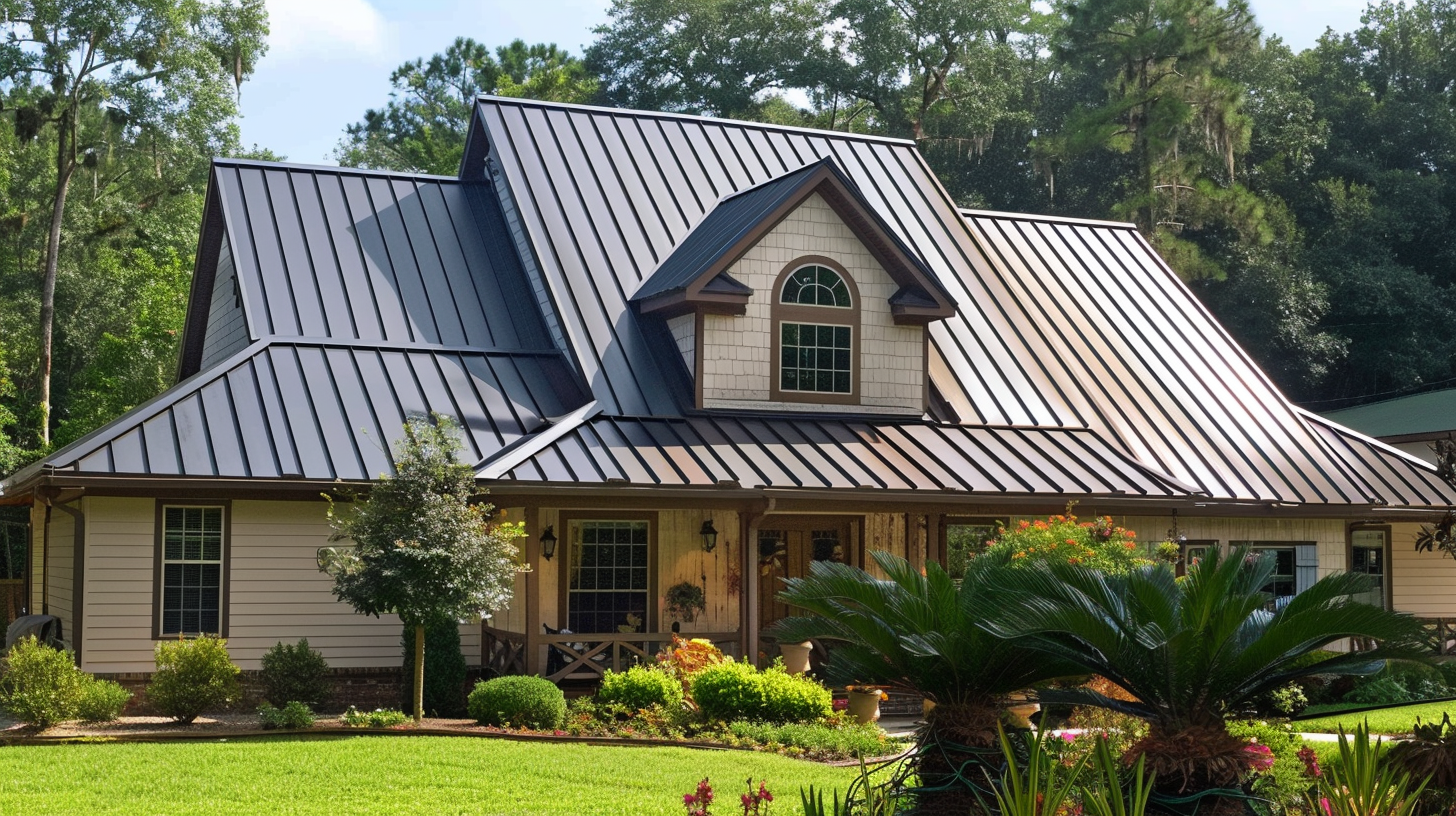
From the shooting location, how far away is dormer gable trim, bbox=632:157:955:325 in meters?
20.7

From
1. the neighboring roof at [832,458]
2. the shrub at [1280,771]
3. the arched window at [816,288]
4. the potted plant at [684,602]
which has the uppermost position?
the arched window at [816,288]

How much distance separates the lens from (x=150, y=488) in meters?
16.9

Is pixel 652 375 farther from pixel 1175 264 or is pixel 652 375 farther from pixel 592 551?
pixel 1175 264

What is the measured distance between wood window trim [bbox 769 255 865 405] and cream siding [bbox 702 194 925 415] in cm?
4

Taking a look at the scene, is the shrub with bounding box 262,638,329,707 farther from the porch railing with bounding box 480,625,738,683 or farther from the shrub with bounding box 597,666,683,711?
the shrub with bounding box 597,666,683,711

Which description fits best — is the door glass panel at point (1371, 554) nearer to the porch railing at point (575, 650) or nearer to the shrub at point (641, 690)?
the porch railing at point (575, 650)

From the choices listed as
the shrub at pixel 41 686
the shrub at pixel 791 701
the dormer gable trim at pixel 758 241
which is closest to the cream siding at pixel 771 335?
the dormer gable trim at pixel 758 241

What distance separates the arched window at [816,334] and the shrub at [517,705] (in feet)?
22.1

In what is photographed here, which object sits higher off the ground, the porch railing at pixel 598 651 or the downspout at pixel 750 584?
the downspout at pixel 750 584

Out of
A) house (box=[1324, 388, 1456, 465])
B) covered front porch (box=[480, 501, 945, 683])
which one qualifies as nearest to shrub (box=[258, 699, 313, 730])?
covered front porch (box=[480, 501, 945, 683])

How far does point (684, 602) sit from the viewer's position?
19844mm

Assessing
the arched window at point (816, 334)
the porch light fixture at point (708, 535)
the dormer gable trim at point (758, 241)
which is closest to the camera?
the porch light fixture at point (708, 535)

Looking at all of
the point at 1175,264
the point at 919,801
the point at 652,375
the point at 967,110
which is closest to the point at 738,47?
the point at 967,110

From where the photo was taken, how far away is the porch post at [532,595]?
17594 mm
